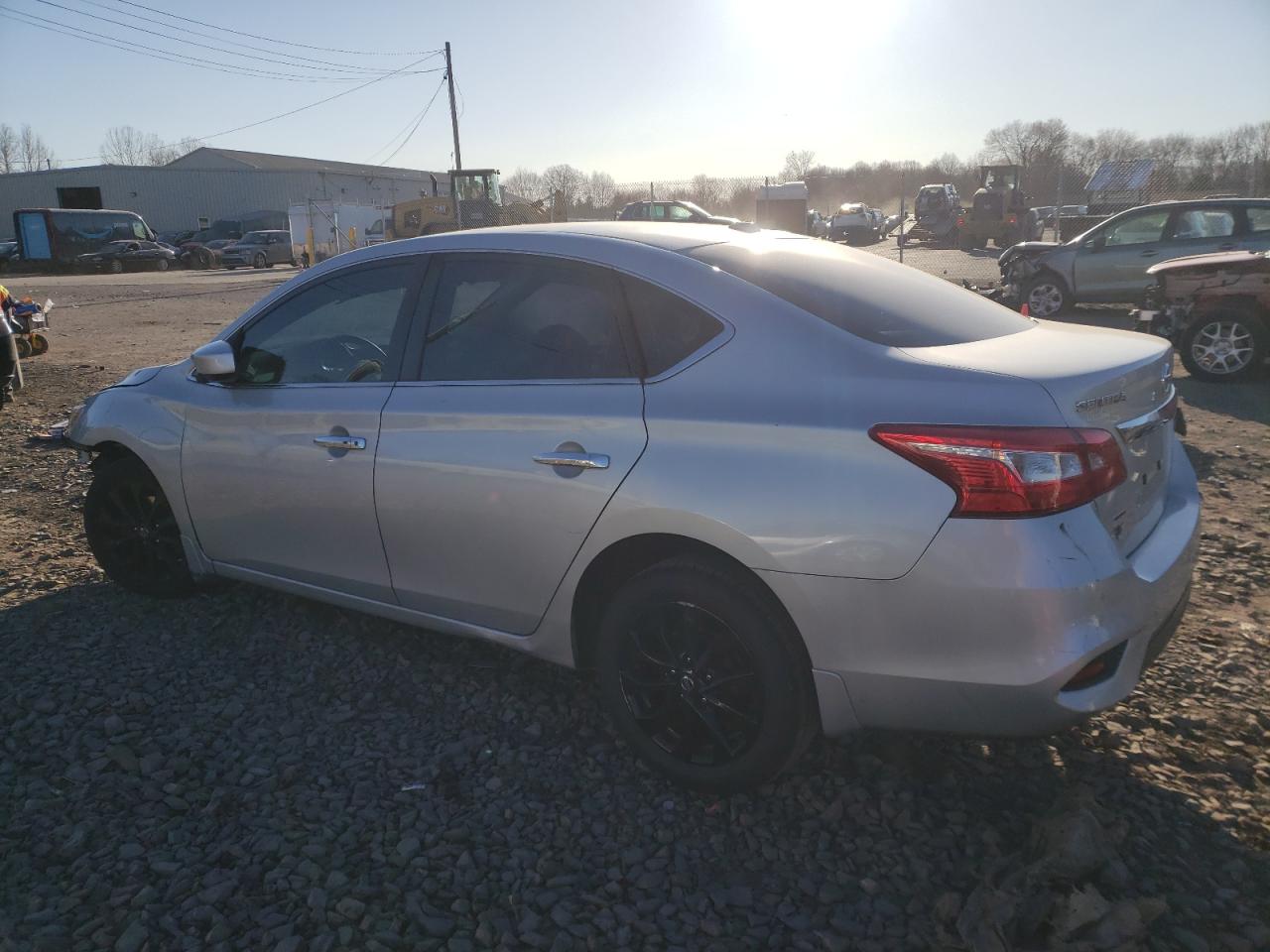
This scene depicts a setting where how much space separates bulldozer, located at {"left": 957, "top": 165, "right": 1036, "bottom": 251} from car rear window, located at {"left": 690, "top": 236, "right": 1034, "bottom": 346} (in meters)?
32.6

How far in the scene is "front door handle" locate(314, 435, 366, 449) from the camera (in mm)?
3328

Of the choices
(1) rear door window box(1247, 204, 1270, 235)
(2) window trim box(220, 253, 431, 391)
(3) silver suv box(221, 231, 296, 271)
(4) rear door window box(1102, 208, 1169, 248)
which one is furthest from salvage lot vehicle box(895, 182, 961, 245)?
(2) window trim box(220, 253, 431, 391)

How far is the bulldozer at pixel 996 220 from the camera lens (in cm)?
3341

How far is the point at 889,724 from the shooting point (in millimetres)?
2447

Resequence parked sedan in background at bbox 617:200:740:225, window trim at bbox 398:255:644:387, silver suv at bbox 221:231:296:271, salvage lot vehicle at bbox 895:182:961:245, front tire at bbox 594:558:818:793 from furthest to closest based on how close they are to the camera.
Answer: silver suv at bbox 221:231:296:271 → salvage lot vehicle at bbox 895:182:961:245 → parked sedan in background at bbox 617:200:740:225 → window trim at bbox 398:255:644:387 → front tire at bbox 594:558:818:793

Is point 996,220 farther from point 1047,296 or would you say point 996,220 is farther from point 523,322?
point 523,322

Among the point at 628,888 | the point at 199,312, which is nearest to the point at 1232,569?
the point at 628,888

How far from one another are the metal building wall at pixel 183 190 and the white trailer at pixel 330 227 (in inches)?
974

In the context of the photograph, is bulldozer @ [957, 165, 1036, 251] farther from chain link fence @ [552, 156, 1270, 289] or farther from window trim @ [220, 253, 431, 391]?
window trim @ [220, 253, 431, 391]

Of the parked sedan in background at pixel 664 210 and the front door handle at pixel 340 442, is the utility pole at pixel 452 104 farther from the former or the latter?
the front door handle at pixel 340 442

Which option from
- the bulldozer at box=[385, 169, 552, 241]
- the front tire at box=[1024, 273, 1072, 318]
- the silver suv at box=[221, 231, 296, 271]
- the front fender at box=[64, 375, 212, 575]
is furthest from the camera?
the silver suv at box=[221, 231, 296, 271]

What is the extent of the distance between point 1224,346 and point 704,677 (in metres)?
8.19

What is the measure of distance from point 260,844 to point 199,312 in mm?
19115

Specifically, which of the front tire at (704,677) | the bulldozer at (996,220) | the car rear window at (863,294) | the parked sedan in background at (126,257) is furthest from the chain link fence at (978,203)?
the parked sedan in background at (126,257)
